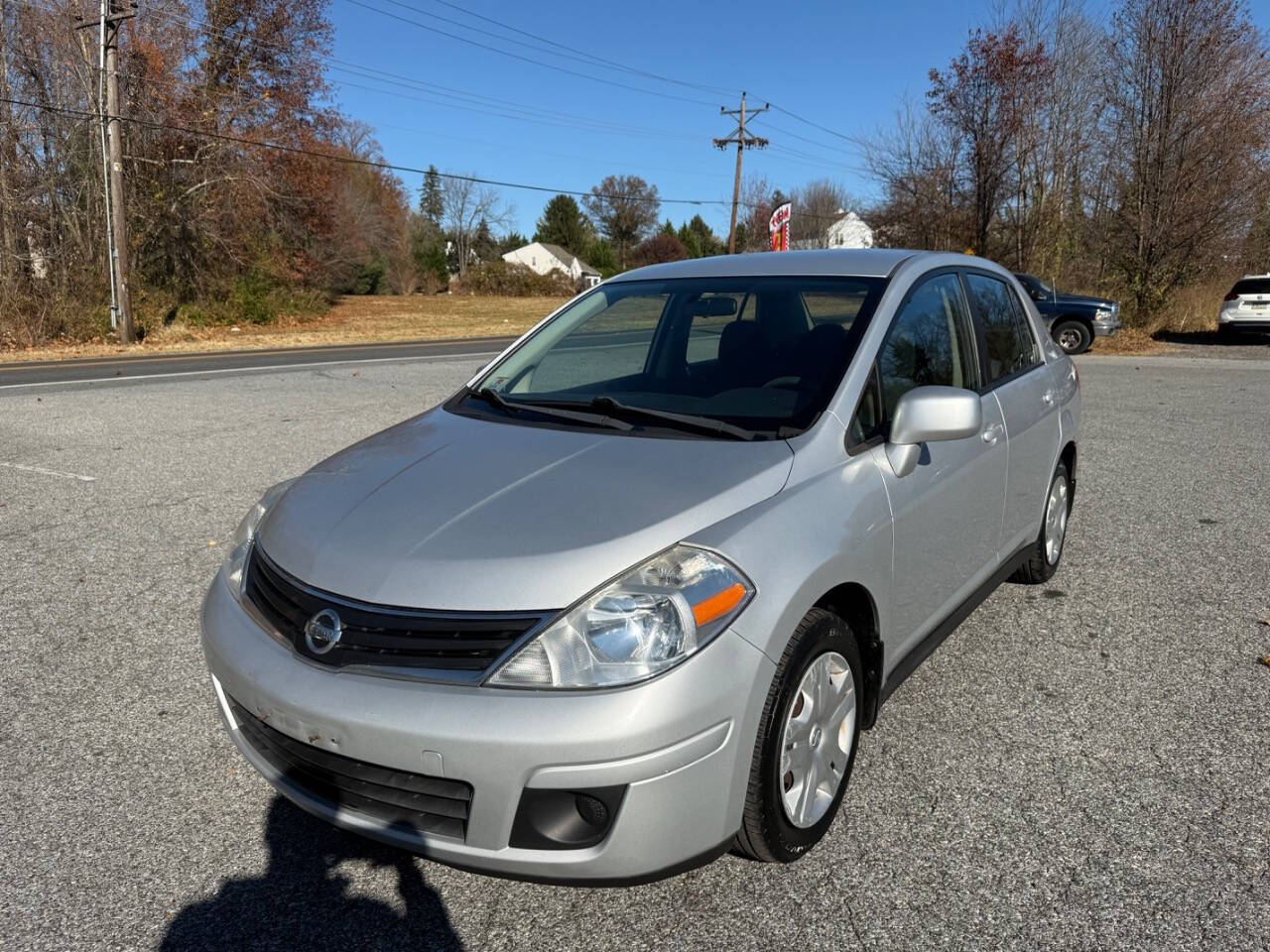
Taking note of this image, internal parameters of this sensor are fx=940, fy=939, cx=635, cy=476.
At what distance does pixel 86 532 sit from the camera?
5832 mm

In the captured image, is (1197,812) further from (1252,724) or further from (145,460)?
(145,460)

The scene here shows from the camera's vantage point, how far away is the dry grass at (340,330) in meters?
22.8

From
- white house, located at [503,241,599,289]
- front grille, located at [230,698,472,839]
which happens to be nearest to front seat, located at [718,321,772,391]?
front grille, located at [230,698,472,839]

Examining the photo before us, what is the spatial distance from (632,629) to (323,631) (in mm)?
765

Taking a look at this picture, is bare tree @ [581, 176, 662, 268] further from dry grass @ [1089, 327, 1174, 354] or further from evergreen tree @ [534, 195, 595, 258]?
dry grass @ [1089, 327, 1174, 354]

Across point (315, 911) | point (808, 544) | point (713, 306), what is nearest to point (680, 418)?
point (808, 544)

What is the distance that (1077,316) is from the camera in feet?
66.4

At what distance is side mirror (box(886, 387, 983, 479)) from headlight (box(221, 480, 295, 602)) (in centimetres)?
203

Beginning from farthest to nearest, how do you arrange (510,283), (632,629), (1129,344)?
(510,283), (1129,344), (632,629)

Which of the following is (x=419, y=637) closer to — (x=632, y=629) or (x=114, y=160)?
(x=632, y=629)

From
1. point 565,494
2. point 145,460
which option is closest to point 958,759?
point 565,494

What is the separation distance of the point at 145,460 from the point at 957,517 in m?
7.04

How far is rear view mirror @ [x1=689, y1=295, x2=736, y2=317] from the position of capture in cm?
369

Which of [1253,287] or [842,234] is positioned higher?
[842,234]
